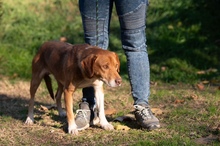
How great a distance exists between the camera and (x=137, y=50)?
16.1 feet

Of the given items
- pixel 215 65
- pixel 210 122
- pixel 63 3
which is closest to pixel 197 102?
pixel 210 122

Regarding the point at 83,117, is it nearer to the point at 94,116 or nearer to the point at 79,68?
the point at 94,116

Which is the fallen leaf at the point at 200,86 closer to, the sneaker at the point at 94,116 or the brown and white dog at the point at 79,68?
the sneaker at the point at 94,116

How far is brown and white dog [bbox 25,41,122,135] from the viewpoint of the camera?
4.55 metres

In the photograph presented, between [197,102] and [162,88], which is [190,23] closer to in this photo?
[162,88]

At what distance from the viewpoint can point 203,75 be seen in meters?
7.68

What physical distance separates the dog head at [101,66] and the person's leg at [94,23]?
16.0 inches

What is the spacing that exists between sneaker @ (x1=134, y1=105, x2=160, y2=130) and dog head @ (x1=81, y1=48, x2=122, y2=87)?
1.78 feet

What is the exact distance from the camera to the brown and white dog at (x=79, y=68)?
4.55 meters

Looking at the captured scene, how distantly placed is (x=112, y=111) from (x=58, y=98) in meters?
0.59

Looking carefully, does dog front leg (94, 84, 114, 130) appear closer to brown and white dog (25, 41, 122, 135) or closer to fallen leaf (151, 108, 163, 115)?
brown and white dog (25, 41, 122, 135)

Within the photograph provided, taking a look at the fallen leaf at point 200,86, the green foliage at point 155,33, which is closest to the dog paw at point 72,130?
the fallen leaf at point 200,86

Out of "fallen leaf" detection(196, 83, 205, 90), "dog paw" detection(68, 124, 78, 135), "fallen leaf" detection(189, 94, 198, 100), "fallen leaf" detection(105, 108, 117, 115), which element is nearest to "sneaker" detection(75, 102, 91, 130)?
"dog paw" detection(68, 124, 78, 135)

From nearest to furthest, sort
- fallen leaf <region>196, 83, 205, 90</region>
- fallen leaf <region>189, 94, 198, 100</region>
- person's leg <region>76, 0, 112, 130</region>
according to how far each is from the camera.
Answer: person's leg <region>76, 0, 112, 130</region> → fallen leaf <region>189, 94, 198, 100</region> → fallen leaf <region>196, 83, 205, 90</region>
